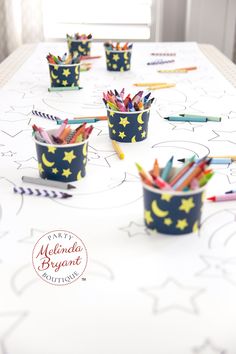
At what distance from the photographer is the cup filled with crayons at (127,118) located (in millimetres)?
994

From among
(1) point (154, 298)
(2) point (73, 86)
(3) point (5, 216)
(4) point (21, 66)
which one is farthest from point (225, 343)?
(4) point (21, 66)

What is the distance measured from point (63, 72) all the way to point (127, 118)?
45 cm

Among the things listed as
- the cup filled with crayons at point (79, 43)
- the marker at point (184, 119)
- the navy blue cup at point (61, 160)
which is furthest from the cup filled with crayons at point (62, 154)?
the cup filled with crayons at point (79, 43)

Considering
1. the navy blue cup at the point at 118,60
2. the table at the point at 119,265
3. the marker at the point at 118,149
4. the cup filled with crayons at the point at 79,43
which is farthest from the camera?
the cup filled with crayons at the point at 79,43

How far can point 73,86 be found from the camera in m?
1.42

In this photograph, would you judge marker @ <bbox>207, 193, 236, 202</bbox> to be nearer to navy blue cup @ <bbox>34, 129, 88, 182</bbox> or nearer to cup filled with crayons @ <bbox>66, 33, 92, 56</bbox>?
navy blue cup @ <bbox>34, 129, 88, 182</bbox>

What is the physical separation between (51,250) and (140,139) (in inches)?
16.7

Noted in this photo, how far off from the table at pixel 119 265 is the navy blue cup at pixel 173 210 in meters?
0.01

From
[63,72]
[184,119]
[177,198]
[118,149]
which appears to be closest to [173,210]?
[177,198]

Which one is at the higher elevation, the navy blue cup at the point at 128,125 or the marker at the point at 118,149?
the navy blue cup at the point at 128,125

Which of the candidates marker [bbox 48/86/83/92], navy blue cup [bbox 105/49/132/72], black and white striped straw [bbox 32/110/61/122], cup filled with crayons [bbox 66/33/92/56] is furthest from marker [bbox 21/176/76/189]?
cup filled with crayons [bbox 66/33/92/56]

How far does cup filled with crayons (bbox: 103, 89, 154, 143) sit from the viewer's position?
994 millimetres

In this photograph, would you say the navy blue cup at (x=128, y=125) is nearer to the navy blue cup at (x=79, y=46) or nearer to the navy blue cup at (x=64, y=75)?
the navy blue cup at (x=64, y=75)

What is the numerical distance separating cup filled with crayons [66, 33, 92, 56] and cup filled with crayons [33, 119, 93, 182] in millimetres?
994
